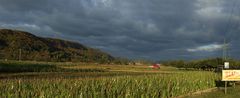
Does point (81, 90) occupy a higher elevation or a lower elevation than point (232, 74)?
lower

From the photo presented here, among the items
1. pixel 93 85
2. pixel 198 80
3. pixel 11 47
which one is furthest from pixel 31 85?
pixel 11 47

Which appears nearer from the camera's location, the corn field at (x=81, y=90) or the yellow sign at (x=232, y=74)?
the corn field at (x=81, y=90)

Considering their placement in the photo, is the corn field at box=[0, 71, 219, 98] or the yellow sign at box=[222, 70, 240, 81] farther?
the yellow sign at box=[222, 70, 240, 81]

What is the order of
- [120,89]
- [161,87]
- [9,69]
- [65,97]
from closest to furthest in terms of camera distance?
1. [65,97]
2. [120,89]
3. [161,87]
4. [9,69]

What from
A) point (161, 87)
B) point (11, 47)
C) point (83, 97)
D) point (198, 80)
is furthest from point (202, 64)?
point (83, 97)

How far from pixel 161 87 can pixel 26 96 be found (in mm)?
11771

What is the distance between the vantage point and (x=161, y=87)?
92.1 feet

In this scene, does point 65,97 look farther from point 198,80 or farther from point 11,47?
point 11,47

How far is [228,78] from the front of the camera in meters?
30.8

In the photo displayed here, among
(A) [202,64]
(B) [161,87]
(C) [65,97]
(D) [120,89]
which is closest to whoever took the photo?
(C) [65,97]

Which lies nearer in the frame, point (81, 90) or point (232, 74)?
point (81, 90)

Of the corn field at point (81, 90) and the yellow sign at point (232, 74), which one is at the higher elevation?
the yellow sign at point (232, 74)

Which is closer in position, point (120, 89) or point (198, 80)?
point (120, 89)

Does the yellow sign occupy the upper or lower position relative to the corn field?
upper
